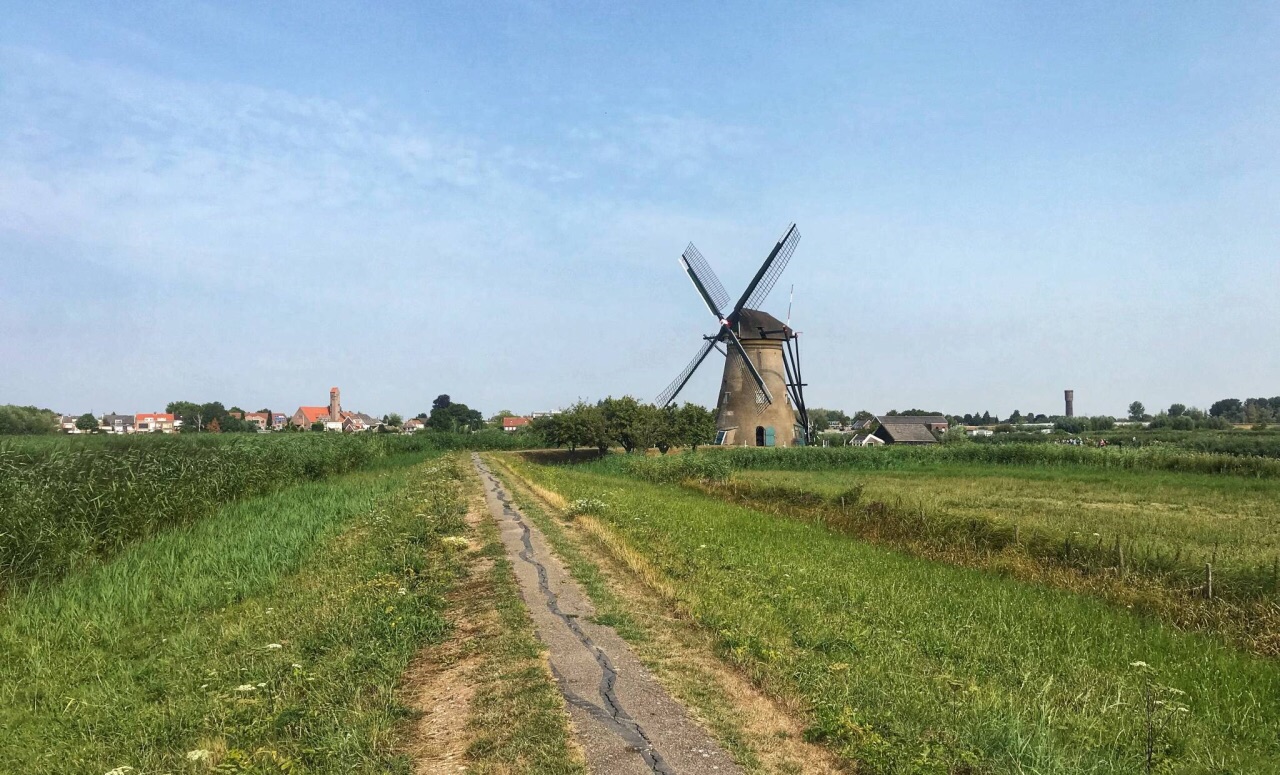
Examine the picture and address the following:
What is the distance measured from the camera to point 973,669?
7574mm

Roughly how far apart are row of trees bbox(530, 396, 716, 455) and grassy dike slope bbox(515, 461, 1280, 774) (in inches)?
1619

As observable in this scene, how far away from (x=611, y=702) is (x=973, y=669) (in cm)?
380

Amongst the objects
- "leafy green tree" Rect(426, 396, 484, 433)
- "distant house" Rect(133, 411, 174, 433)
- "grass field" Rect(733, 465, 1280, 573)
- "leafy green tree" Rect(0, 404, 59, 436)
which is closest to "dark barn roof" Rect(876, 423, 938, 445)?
"grass field" Rect(733, 465, 1280, 573)

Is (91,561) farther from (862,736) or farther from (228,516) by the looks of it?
(862,736)

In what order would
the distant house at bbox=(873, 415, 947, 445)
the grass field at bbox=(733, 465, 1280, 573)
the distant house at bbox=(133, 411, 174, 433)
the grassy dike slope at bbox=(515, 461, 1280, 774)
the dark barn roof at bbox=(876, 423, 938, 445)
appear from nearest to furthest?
the grassy dike slope at bbox=(515, 461, 1280, 774) → the grass field at bbox=(733, 465, 1280, 573) → the dark barn roof at bbox=(876, 423, 938, 445) → the distant house at bbox=(873, 415, 947, 445) → the distant house at bbox=(133, 411, 174, 433)

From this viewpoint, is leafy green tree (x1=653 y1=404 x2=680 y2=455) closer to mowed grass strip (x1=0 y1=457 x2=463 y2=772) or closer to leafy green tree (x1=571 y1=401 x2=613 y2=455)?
leafy green tree (x1=571 y1=401 x2=613 y2=455)

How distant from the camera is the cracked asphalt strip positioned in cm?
529

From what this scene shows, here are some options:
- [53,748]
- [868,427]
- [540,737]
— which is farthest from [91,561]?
[868,427]

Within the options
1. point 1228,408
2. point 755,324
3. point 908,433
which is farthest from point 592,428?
point 1228,408

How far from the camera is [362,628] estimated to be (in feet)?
27.8

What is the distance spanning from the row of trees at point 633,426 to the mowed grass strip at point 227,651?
38.6 metres

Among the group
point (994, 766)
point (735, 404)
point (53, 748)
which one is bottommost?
point (53, 748)

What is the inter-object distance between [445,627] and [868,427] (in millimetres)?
86174

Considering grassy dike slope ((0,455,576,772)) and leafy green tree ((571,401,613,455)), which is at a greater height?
leafy green tree ((571,401,613,455))
